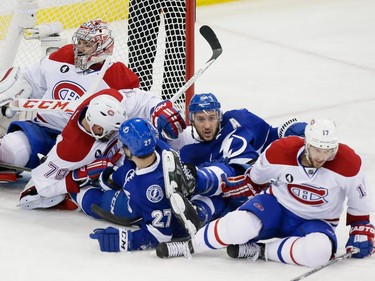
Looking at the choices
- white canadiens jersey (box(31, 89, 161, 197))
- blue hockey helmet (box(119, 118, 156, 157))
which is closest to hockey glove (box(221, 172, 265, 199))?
blue hockey helmet (box(119, 118, 156, 157))

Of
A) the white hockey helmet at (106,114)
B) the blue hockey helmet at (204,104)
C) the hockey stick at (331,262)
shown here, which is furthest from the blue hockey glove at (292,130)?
the hockey stick at (331,262)

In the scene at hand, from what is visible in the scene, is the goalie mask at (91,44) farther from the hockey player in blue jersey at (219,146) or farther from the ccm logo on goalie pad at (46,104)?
the hockey player in blue jersey at (219,146)

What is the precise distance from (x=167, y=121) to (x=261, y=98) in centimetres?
210

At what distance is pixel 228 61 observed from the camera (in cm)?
789

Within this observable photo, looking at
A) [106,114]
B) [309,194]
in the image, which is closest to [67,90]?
[106,114]

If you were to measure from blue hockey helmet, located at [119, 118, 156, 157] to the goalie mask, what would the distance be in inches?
30.9

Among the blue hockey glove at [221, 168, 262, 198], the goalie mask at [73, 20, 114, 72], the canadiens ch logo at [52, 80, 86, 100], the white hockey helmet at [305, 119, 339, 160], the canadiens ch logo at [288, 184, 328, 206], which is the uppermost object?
the goalie mask at [73, 20, 114, 72]

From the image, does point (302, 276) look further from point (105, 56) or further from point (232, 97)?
point (232, 97)

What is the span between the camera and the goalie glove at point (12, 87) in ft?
17.9

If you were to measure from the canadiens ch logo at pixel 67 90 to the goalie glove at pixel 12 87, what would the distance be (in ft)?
0.42

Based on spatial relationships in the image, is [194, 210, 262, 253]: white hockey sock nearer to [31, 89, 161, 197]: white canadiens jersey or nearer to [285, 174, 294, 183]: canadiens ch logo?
[285, 174, 294, 183]: canadiens ch logo

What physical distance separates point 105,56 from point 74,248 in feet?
3.43

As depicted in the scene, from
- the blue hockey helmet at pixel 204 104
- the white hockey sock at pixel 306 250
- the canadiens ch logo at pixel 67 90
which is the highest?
the blue hockey helmet at pixel 204 104

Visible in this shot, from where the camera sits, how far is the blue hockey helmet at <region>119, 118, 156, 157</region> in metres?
4.59
